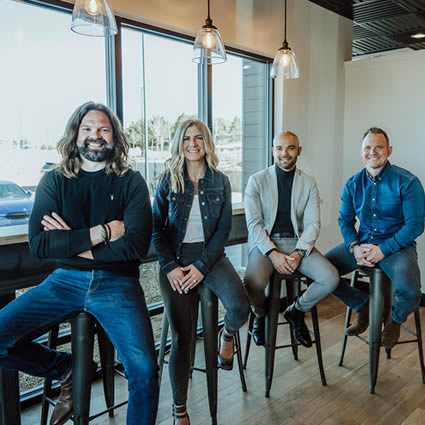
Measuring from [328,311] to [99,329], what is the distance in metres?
2.62

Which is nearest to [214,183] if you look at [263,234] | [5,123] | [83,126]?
[263,234]

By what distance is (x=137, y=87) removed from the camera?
299 centimetres

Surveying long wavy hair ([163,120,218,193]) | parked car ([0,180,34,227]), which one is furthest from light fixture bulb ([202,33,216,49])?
parked car ([0,180,34,227])

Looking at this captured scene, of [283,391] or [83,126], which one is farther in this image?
[283,391]

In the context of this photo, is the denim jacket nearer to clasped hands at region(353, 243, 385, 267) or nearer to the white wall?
clasped hands at region(353, 243, 385, 267)

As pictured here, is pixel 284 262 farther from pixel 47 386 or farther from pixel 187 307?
pixel 47 386

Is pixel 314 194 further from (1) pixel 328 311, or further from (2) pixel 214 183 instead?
(1) pixel 328 311

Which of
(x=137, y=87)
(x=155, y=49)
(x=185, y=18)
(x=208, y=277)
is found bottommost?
(x=208, y=277)

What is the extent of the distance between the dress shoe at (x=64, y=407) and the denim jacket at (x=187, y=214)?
775mm

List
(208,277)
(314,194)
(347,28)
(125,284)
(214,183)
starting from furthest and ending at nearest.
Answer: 1. (347,28)
2. (314,194)
3. (214,183)
4. (208,277)
5. (125,284)

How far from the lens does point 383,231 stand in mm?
2916

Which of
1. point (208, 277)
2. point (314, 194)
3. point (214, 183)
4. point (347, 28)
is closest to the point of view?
point (208, 277)

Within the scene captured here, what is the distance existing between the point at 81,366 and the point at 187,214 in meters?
0.99

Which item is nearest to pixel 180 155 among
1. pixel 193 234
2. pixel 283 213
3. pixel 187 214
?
pixel 187 214
